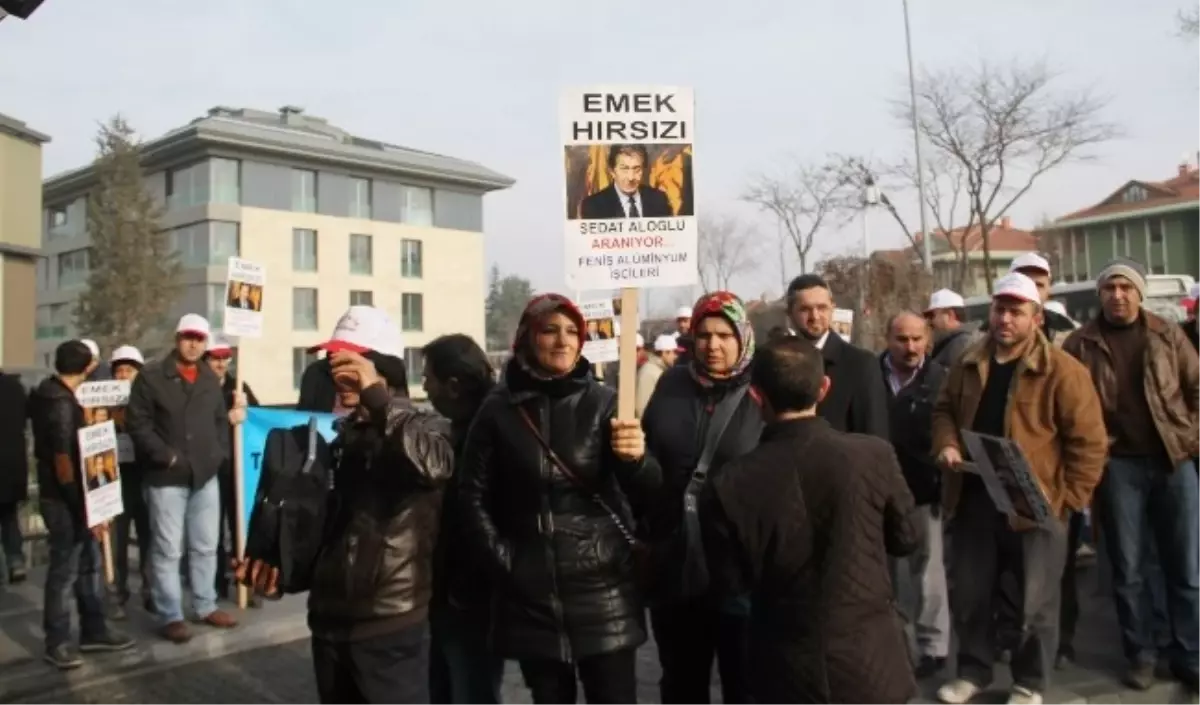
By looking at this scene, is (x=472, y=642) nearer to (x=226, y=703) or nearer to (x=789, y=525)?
(x=789, y=525)

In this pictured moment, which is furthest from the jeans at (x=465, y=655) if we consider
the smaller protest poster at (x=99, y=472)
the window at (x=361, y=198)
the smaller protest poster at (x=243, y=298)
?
the window at (x=361, y=198)

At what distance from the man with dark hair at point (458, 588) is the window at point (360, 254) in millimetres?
51482

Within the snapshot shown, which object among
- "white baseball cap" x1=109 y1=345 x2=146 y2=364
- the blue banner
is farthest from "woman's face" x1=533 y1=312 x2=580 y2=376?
"white baseball cap" x1=109 y1=345 x2=146 y2=364

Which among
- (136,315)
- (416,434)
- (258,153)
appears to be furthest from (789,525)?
(258,153)

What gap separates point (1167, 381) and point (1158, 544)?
90cm

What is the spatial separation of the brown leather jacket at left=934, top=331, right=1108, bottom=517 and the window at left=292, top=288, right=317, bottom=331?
49745 mm

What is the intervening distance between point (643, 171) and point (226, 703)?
4.21m

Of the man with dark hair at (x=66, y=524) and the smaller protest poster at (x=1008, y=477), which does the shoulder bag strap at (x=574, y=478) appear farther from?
the man with dark hair at (x=66, y=524)

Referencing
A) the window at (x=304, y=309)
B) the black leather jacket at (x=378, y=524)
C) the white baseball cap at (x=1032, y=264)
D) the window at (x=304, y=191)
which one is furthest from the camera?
the window at (x=304, y=191)

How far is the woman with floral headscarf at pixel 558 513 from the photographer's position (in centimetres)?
366

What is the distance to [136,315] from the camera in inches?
1810

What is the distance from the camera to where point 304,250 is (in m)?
52.8

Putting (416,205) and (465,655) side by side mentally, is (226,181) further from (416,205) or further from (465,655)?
(465,655)

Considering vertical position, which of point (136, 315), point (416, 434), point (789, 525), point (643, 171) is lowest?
point (789, 525)
